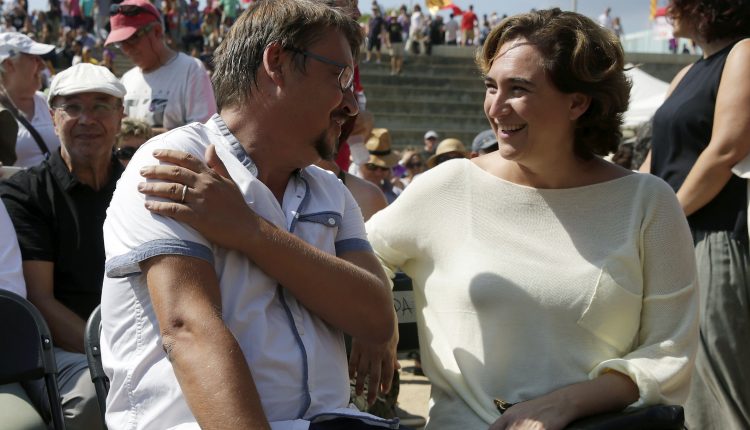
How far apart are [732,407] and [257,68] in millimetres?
2207

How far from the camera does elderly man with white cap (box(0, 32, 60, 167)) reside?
16.1 ft

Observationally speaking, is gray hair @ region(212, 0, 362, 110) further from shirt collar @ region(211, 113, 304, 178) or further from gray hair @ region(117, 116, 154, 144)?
gray hair @ region(117, 116, 154, 144)

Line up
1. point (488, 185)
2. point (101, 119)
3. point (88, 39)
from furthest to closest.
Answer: point (88, 39) < point (101, 119) < point (488, 185)

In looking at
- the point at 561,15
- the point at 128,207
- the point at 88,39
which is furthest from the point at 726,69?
the point at 88,39

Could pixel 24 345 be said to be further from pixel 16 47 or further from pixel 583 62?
pixel 16 47

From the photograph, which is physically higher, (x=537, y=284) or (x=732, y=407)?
(x=537, y=284)

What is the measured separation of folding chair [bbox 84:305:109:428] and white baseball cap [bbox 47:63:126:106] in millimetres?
1613

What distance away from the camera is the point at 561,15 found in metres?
2.61

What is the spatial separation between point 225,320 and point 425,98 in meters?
26.2

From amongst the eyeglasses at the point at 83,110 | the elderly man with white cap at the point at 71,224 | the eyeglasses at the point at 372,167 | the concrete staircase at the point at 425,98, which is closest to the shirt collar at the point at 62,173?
the elderly man with white cap at the point at 71,224

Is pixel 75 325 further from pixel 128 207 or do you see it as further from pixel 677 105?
pixel 677 105

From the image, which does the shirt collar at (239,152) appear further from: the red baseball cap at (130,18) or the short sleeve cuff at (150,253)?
the red baseball cap at (130,18)

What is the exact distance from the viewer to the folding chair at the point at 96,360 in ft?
8.11

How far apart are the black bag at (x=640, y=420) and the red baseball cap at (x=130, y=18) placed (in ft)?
12.9
